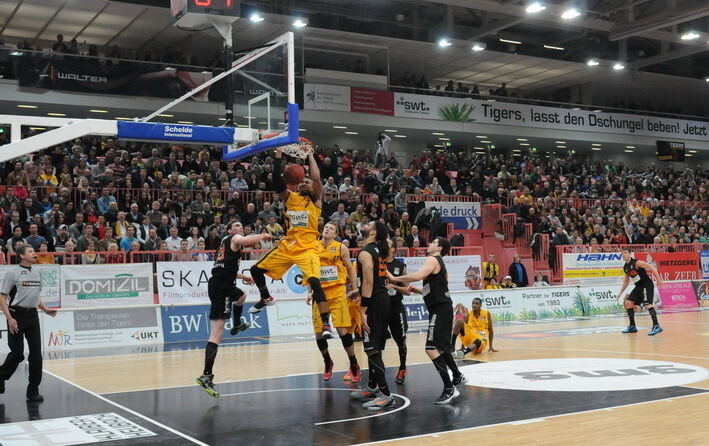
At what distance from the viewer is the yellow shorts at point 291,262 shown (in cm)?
1006

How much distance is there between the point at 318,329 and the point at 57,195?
12.4 m

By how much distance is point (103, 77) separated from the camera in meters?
27.8

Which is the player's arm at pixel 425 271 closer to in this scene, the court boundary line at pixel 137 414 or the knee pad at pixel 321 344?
the knee pad at pixel 321 344

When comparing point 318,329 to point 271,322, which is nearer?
point 318,329

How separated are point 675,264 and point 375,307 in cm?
2299

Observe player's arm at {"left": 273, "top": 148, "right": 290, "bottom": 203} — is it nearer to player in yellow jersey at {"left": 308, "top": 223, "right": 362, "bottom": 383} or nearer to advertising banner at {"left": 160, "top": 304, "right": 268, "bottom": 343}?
player in yellow jersey at {"left": 308, "top": 223, "right": 362, "bottom": 383}

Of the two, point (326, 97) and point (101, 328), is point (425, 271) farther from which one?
point (326, 97)

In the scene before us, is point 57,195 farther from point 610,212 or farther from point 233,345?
point 610,212

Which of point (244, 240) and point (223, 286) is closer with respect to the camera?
point (244, 240)

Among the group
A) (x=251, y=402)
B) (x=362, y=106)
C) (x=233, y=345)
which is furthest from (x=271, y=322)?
(x=362, y=106)

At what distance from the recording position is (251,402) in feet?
32.7

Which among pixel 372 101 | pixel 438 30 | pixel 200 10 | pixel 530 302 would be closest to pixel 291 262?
pixel 200 10

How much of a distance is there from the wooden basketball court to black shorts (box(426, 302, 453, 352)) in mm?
765

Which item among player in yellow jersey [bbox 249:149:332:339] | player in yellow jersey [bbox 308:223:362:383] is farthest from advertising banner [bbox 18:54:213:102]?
player in yellow jersey [bbox 249:149:332:339]
